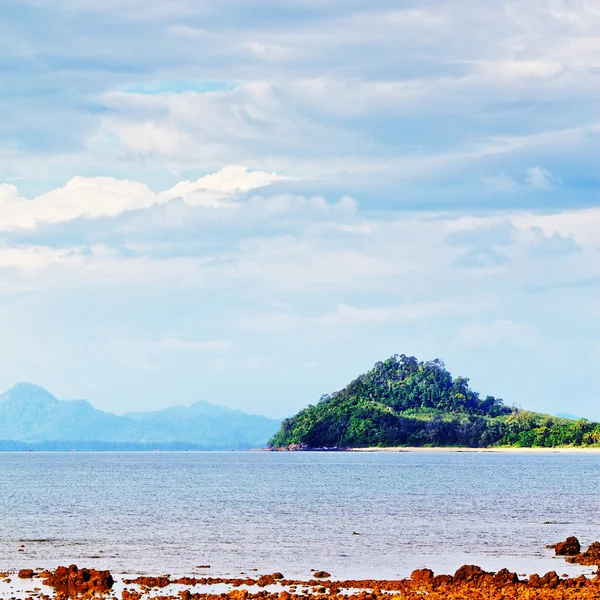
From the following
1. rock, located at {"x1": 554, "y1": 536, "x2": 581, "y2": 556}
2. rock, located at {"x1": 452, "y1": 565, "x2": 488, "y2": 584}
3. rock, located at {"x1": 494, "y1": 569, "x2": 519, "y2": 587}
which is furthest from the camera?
rock, located at {"x1": 554, "y1": 536, "x2": 581, "y2": 556}

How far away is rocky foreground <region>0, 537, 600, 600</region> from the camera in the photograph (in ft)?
135

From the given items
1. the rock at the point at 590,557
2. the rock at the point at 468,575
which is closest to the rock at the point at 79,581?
the rock at the point at 468,575

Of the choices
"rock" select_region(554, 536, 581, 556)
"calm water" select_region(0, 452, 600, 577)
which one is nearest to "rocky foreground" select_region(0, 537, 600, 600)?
"calm water" select_region(0, 452, 600, 577)

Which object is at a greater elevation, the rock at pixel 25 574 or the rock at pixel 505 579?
the rock at pixel 505 579

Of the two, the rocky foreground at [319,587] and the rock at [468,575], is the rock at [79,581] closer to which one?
the rocky foreground at [319,587]

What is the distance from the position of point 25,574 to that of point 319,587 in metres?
14.8

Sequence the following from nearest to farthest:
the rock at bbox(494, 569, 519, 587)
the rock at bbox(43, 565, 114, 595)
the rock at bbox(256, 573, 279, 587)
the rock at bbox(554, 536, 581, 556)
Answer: the rock at bbox(494, 569, 519, 587)
the rock at bbox(43, 565, 114, 595)
the rock at bbox(256, 573, 279, 587)
the rock at bbox(554, 536, 581, 556)

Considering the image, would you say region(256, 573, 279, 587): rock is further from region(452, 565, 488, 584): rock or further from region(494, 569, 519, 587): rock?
region(494, 569, 519, 587): rock

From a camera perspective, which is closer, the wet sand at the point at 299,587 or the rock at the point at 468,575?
the wet sand at the point at 299,587

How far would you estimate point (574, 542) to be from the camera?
188 ft

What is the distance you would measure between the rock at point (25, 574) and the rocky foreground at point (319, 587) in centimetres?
4

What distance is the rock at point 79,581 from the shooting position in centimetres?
4547

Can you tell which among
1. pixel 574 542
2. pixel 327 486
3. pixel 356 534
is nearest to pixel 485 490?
pixel 327 486

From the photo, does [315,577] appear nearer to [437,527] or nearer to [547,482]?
[437,527]
